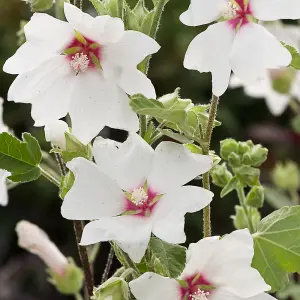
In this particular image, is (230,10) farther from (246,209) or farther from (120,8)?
(246,209)

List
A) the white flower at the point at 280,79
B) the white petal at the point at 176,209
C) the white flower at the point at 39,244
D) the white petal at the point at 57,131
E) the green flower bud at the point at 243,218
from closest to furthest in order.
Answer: the white petal at the point at 176,209, the white petal at the point at 57,131, the green flower bud at the point at 243,218, the white flower at the point at 39,244, the white flower at the point at 280,79

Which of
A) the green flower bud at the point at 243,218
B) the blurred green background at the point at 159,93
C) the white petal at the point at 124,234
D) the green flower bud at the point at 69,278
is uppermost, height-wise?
the white petal at the point at 124,234

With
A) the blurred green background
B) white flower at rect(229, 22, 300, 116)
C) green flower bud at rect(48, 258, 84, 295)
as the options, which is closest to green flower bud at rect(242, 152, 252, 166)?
green flower bud at rect(48, 258, 84, 295)

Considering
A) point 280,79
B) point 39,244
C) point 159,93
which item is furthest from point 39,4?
point 159,93

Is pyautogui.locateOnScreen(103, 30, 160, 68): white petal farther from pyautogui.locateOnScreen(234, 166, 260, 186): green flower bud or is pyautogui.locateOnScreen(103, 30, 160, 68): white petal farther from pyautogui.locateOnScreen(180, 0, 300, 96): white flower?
pyautogui.locateOnScreen(234, 166, 260, 186): green flower bud

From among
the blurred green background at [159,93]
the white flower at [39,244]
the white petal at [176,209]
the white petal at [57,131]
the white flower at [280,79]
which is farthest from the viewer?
the blurred green background at [159,93]

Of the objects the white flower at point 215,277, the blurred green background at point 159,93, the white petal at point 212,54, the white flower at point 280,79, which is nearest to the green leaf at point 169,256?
the white flower at point 215,277

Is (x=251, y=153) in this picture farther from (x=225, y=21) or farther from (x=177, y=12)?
(x=177, y=12)

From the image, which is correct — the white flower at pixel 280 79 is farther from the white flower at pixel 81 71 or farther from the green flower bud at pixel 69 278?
the white flower at pixel 81 71
